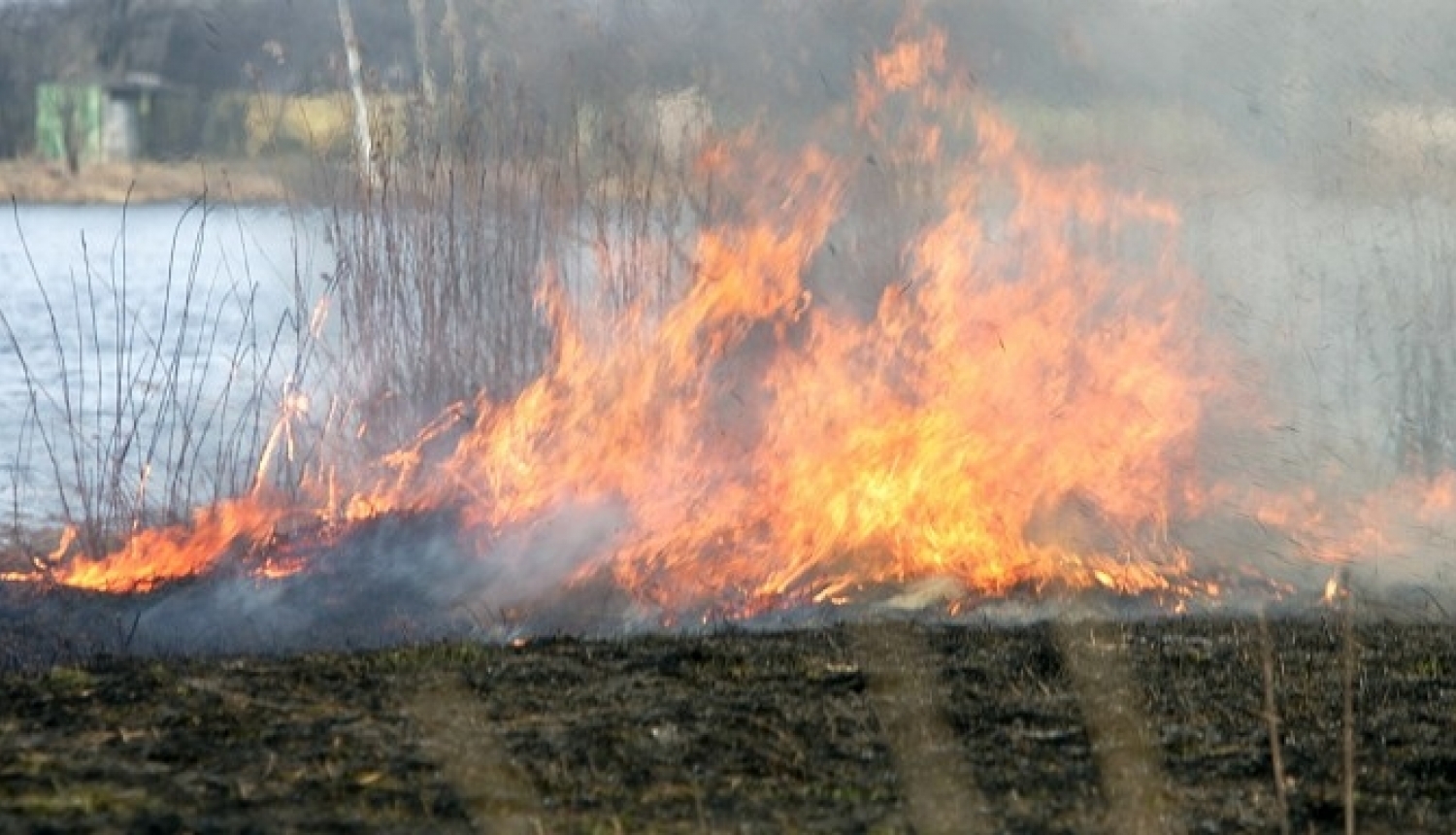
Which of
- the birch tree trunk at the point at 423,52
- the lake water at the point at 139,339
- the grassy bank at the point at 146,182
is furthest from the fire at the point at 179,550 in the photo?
the birch tree trunk at the point at 423,52

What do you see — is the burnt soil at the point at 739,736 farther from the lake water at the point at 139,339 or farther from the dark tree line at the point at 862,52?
the dark tree line at the point at 862,52

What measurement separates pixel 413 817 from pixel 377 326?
17.6 ft

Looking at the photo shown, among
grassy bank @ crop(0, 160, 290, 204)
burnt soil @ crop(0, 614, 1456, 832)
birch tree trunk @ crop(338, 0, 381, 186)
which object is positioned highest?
birch tree trunk @ crop(338, 0, 381, 186)

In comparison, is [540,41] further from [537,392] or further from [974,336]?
[974,336]

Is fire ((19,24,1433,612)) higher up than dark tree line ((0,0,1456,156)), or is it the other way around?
dark tree line ((0,0,1456,156))

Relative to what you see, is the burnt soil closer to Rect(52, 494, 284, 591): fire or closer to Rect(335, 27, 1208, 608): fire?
Rect(335, 27, 1208, 608): fire

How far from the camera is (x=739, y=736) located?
483 cm

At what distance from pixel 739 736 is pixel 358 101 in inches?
217

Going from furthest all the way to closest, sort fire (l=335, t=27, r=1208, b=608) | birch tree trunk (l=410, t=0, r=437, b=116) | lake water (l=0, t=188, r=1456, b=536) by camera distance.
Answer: birch tree trunk (l=410, t=0, r=437, b=116)
lake water (l=0, t=188, r=1456, b=536)
fire (l=335, t=27, r=1208, b=608)

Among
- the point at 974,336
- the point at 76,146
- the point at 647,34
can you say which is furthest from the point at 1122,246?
the point at 76,146

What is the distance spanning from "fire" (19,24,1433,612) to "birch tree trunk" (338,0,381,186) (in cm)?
106

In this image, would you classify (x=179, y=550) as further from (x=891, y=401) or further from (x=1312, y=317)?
(x=1312, y=317)

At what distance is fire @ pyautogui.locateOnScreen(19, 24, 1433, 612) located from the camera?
26.5ft

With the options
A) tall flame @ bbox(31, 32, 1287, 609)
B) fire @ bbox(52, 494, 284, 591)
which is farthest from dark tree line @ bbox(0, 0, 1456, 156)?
fire @ bbox(52, 494, 284, 591)
